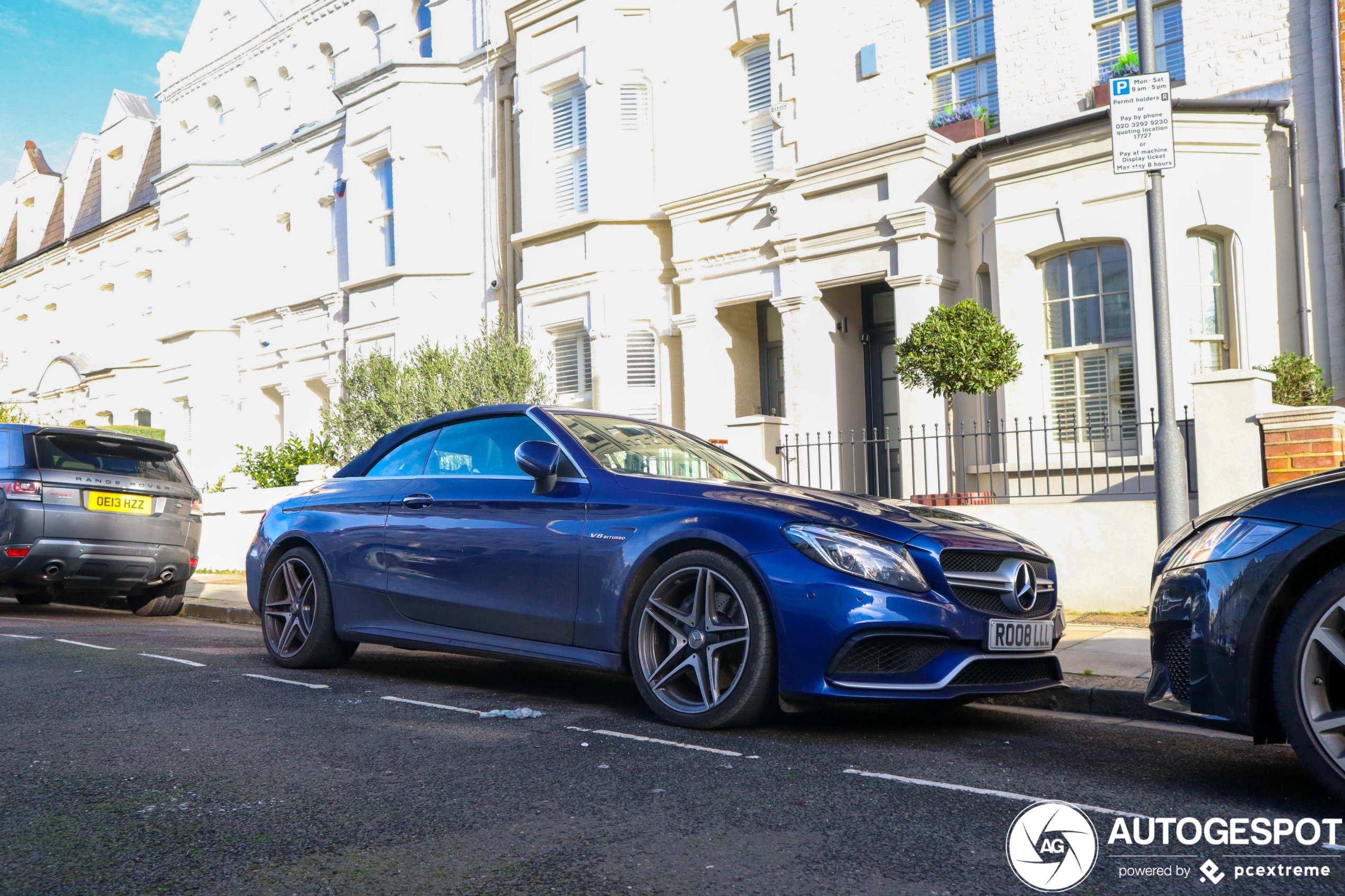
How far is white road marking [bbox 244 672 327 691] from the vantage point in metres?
6.04

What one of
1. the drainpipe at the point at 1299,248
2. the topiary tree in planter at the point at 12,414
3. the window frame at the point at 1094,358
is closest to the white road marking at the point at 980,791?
the window frame at the point at 1094,358

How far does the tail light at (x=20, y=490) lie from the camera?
994 centimetres

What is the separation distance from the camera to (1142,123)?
306 inches

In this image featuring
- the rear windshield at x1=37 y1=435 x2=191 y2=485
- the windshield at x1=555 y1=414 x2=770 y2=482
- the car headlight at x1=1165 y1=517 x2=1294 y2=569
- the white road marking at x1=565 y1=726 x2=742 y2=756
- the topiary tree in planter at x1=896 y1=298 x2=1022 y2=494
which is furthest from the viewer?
the topiary tree in planter at x1=896 y1=298 x2=1022 y2=494

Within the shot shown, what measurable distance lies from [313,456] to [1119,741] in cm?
1503

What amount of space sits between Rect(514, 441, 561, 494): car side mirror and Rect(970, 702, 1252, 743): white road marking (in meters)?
2.44

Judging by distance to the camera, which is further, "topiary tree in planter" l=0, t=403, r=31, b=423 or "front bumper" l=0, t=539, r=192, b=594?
"topiary tree in planter" l=0, t=403, r=31, b=423

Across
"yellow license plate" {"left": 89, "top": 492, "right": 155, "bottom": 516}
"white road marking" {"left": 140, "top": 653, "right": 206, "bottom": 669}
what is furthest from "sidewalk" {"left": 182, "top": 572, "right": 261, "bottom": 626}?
"white road marking" {"left": 140, "top": 653, "right": 206, "bottom": 669}

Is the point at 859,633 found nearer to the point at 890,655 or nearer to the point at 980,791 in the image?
the point at 890,655

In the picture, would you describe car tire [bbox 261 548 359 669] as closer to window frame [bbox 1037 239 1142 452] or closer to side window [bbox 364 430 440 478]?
side window [bbox 364 430 440 478]

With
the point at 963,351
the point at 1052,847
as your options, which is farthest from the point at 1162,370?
the point at 1052,847

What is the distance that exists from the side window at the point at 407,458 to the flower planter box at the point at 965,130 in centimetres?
984

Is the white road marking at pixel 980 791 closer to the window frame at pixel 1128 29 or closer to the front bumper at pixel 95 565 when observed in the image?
the front bumper at pixel 95 565

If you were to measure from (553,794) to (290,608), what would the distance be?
3515 mm
